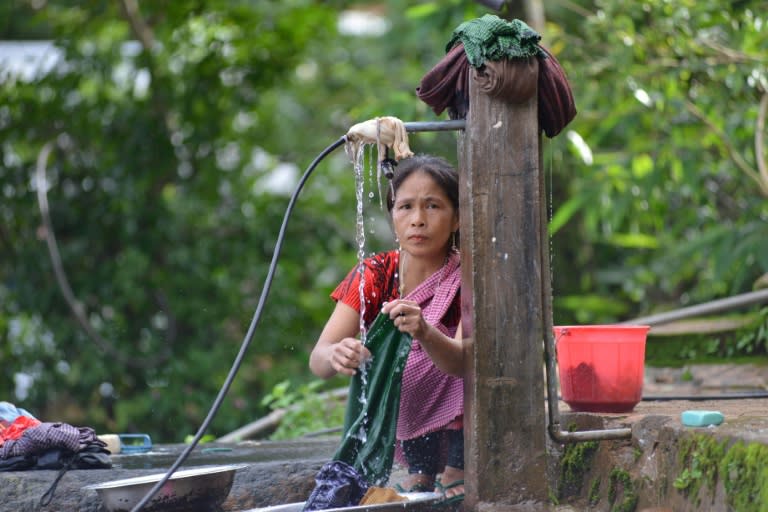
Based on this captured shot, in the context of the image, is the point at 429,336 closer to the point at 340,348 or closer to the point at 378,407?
the point at 340,348

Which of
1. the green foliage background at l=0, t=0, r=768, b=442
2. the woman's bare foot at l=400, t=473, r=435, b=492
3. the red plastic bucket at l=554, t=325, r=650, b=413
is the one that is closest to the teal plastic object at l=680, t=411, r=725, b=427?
the red plastic bucket at l=554, t=325, r=650, b=413

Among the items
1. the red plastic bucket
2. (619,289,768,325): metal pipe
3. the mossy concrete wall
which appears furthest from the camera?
(619,289,768,325): metal pipe

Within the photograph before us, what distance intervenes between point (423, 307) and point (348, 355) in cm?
46

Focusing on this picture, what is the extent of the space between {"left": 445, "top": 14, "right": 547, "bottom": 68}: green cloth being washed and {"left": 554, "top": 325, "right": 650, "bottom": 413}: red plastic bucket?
41.9 inches

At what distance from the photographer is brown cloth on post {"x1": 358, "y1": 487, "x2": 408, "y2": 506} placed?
332 cm

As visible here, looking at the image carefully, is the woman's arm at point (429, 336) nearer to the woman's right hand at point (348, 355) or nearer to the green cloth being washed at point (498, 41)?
the woman's right hand at point (348, 355)

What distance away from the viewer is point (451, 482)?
3570 millimetres

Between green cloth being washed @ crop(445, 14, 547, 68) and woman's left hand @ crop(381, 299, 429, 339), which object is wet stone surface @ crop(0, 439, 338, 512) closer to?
woman's left hand @ crop(381, 299, 429, 339)

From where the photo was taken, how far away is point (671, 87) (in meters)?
6.85

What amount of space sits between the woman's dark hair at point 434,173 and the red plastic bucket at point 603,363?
0.64 metres

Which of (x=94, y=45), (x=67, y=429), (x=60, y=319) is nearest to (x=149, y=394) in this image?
(x=60, y=319)

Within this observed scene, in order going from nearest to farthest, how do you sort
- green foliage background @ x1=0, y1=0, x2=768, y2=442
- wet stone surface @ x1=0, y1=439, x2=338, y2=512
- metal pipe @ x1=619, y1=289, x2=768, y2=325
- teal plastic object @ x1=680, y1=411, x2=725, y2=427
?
teal plastic object @ x1=680, y1=411, x2=725, y2=427
wet stone surface @ x1=0, y1=439, x2=338, y2=512
metal pipe @ x1=619, y1=289, x2=768, y2=325
green foliage background @ x1=0, y1=0, x2=768, y2=442

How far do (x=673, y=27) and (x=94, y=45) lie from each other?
18.0 ft

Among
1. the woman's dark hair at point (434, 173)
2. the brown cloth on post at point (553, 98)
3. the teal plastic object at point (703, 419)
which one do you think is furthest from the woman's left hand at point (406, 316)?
the teal plastic object at point (703, 419)
